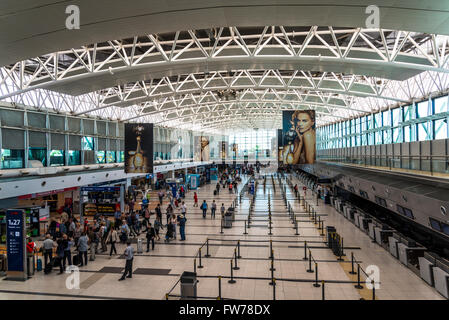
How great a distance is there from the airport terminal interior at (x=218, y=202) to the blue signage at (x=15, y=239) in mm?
39

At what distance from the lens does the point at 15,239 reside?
975cm

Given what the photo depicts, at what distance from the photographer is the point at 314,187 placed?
34719mm

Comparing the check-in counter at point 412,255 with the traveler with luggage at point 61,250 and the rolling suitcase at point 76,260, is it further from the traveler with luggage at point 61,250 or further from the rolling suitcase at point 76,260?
the traveler with luggage at point 61,250

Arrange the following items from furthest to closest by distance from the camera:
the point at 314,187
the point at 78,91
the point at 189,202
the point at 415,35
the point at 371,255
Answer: the point at 314,187 → the point at 189,202 → the point at 78,91 → the point at 415,35 → the point at 371,255

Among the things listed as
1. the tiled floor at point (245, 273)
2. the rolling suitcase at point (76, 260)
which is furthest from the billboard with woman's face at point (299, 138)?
the rolling suitcase at point (76, 260)

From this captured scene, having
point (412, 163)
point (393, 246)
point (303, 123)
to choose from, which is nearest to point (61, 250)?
point (303, 123)

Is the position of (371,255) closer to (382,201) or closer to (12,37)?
(382,201)

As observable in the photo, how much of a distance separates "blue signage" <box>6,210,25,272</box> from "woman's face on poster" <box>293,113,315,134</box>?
11.3 metres

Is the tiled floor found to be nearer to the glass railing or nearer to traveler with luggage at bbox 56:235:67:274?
traveler with luggage at bbox 56:235:67:274

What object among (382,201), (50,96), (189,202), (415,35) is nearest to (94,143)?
(50,96)

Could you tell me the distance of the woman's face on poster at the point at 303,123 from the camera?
14008 mm

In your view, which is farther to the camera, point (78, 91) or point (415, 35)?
point (78, 91)

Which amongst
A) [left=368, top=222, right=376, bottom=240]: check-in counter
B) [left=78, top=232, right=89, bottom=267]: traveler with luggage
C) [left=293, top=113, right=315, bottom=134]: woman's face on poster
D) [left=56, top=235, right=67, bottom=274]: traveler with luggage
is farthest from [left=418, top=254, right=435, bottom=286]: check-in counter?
[left=56, top=235, right=67, bottom=274]: traveler with luggage
